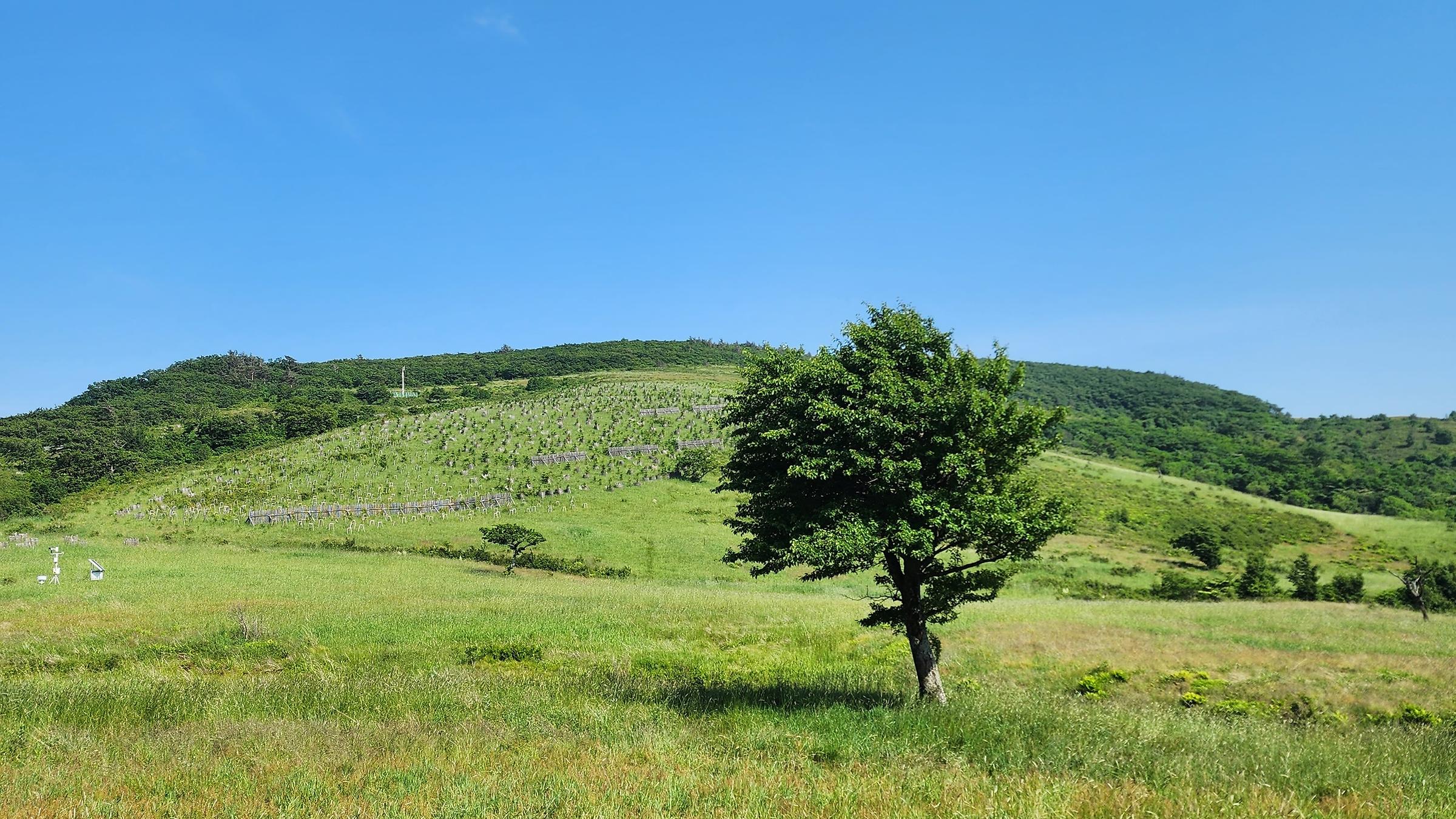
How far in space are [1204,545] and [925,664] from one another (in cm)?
7780

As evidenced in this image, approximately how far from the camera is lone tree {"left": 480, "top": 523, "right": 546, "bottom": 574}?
58.0 m

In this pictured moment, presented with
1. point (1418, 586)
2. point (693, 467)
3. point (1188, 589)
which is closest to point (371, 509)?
point (693, 467)

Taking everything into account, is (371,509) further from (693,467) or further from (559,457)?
(693,467)

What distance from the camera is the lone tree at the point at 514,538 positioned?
5800cm

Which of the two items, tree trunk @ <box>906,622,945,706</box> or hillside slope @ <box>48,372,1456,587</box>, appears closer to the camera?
tree trunk @ <box>906,622,945,706</box>

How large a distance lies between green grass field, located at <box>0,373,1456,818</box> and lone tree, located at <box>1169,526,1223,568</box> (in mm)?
25267

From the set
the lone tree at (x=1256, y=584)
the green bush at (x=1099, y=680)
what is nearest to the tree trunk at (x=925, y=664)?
the green bush at (x=1099, y=680)

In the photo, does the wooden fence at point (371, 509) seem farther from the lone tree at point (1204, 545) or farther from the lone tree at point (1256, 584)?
the lone tree at point (1204, 545)

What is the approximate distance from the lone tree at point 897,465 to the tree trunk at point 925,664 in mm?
31

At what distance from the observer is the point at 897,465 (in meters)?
12.9

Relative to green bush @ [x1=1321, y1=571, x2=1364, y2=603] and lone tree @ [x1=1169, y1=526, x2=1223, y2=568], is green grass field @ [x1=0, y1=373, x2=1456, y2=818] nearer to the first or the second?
green bush @ [x1=1321, y1=571, x2=1364, y2=603]

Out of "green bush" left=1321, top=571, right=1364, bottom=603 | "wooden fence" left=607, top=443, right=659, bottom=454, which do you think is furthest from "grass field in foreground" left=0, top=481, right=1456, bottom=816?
"wooden fence" left=607, top=443, right=659, bottom=454

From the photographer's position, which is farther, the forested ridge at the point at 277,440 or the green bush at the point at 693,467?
the forested ridge at the point at 277,440

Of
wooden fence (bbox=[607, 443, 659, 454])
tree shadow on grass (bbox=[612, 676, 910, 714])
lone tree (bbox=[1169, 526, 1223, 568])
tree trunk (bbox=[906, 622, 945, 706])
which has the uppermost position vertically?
wooden fence (bbox=[607, 443, 659, 454])
